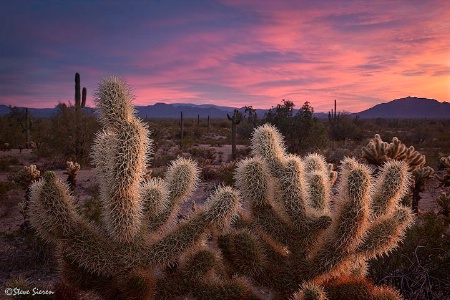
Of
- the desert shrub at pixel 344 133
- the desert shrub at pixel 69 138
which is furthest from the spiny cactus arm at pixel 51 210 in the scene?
the desert shrub at pixel 344 133

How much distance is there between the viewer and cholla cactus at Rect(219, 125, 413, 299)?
3.35 metres

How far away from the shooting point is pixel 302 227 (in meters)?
3.55

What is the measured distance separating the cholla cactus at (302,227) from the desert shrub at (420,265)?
3.38 ft

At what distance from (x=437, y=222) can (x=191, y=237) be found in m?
4.04

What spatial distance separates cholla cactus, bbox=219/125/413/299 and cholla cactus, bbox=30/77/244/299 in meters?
0.26

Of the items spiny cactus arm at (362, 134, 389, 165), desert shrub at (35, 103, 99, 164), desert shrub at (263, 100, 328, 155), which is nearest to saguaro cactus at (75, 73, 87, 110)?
desert shrub at (35, 103, 99, 164)

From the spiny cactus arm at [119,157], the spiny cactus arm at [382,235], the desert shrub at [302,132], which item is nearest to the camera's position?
the spiny cactus arm at [119,157]

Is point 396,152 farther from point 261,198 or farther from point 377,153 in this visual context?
point 261,198

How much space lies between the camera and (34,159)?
2039 centimetres

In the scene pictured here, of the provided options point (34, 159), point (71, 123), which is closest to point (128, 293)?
point (71, 123)

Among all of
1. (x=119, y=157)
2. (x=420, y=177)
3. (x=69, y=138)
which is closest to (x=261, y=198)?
(x=119, y=157)

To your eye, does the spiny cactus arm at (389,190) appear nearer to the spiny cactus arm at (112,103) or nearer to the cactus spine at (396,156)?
the spiny cactus arm at (112,103)

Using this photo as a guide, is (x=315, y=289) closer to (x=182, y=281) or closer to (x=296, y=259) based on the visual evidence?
(x=296, y=259)

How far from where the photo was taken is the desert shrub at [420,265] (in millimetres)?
4414
